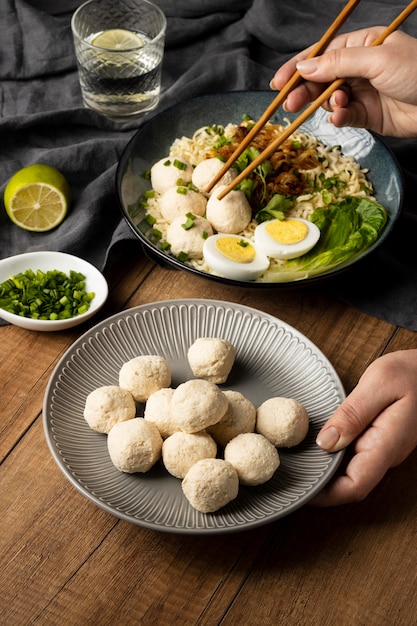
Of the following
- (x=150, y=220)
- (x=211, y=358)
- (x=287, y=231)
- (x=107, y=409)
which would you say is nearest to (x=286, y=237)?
(x=287, y=231)

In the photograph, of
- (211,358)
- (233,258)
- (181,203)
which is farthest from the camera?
(181,203)

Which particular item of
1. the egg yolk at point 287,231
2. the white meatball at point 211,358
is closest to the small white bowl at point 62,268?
the white meatball at point 211,358

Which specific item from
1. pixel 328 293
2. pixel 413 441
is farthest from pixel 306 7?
pixel 413 441

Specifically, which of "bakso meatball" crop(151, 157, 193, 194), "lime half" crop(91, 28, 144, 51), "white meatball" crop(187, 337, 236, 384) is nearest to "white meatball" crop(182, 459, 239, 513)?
"white meatball" crop(187, 337, 236, 384)

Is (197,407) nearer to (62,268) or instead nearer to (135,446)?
(135,446)

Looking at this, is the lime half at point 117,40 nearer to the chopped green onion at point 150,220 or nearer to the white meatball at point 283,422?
the chopped green onion at point 150,220

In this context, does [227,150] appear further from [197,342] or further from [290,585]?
[290,585]

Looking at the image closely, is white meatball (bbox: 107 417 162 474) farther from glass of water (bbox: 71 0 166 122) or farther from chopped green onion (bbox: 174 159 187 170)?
glass of water (bbox: 71 0 166 122)
